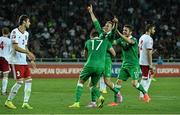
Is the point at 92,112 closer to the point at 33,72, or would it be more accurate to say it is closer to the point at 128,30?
the point at 128,30

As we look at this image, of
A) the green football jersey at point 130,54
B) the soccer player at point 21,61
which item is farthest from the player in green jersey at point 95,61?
the green football jersey at point 130,54

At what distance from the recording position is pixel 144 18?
48.2m

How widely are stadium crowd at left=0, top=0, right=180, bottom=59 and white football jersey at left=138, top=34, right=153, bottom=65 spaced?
66.6 feet

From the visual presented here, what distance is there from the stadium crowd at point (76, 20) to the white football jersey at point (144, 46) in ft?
66.6

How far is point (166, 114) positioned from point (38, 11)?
3110 cm

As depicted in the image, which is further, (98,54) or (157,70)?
(157,70)

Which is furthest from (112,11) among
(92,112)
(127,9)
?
(92,112)

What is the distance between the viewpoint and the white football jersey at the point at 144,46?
21.8 m

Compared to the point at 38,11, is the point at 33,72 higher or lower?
lower

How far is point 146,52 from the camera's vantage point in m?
22.1

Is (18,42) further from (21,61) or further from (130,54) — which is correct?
(130,54)

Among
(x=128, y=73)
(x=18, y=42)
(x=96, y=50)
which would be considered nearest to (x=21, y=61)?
(x=18, y=42)

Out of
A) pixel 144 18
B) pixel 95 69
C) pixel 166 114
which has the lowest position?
pixel 166 114

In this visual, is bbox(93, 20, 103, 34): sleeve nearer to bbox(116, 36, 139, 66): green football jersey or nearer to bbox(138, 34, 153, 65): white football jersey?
bbox(116, 36, 139, 66): green football jersey
